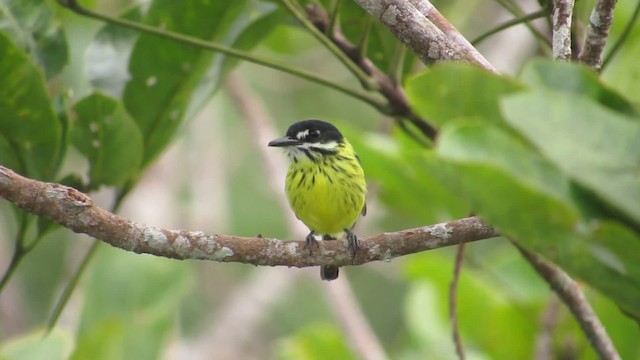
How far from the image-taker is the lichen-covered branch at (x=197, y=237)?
212cm

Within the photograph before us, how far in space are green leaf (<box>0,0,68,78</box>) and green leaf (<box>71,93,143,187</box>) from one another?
0.24 m

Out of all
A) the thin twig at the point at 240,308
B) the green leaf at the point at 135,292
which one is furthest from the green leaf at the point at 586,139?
the thin twig at the point at 240,308

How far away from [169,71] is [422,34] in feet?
3.77

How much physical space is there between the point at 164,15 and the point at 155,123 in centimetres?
34

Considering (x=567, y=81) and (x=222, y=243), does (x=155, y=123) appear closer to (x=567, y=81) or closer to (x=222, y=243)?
(x=222, y=243)

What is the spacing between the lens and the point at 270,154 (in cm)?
546

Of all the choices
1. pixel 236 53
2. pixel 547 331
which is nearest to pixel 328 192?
pixel 547 331

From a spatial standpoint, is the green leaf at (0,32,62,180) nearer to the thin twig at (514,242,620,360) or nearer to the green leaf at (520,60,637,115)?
the thin twig at (514,242,620,360)

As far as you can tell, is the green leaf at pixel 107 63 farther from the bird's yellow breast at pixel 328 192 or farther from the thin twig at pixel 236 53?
the bird's yellow breast at pixel 328 192

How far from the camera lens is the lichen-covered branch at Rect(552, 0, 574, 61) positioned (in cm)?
225

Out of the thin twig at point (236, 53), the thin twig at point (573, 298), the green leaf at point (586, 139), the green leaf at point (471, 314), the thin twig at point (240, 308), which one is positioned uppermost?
the green leaf at point (586, 139)

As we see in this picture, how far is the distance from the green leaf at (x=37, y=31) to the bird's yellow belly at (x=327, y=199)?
106 cm

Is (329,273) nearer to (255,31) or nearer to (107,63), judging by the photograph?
(255,31)

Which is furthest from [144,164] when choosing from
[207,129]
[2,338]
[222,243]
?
[2,338]
